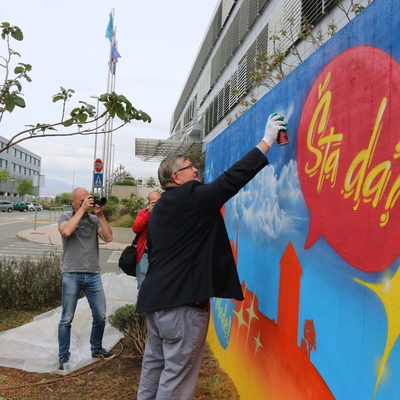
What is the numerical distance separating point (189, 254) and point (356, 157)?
107 centimetres

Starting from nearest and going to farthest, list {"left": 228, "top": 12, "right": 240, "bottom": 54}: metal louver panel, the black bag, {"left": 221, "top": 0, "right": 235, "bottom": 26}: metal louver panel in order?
the black bag → {"left": 228, "top": 12, "right": 240, "bottom": 54}: metal louver panel → {"left": 221, "top": 0, "right": 235, "bottom": 26}: metal louver panel

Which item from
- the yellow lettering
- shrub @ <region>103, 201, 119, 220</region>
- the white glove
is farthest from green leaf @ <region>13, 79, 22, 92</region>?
shrub @ <region>103, 201, 119, 220</region>

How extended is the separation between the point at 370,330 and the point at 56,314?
177 inches

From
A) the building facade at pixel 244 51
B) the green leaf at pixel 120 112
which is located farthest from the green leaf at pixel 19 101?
the building facade at pixel 244 51

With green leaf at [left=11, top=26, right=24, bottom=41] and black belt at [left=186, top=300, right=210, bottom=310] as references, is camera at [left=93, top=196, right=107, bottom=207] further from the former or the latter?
black belt at [left=186, top=300, right=210, bottom=310]

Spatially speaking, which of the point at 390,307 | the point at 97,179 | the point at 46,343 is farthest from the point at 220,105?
the point at 390,307

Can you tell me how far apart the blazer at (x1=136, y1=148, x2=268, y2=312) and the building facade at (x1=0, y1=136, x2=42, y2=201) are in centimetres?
8329

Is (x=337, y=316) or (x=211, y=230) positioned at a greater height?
(x=211, y=230)

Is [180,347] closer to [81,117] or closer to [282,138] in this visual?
[282,138]

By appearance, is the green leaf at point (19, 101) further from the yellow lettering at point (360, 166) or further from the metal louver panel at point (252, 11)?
the metal louver panel at point (252, 11)

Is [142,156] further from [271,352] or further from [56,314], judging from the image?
[271,352]

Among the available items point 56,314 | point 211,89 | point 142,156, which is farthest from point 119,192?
point 56,314

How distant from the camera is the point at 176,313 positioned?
7.88ft

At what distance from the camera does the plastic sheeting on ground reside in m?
4.22
